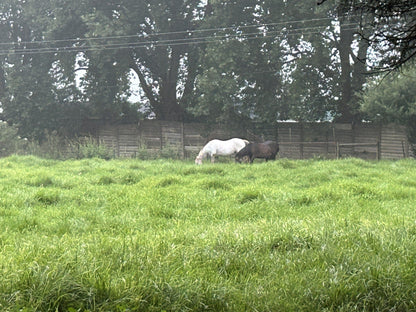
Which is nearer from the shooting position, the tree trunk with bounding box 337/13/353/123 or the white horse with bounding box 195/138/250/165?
the white horse with bounding box 195/138/250/165

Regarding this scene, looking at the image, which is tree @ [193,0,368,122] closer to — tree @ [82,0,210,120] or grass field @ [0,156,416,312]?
tree @ [82,0,210,120]

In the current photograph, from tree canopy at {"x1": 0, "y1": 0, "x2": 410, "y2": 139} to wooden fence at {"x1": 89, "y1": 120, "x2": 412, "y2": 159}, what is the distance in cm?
81

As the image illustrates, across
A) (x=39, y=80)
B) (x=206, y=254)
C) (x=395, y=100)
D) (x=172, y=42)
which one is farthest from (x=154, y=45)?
(x=206, y=254)

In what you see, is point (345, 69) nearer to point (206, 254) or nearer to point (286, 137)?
point (286, 137)

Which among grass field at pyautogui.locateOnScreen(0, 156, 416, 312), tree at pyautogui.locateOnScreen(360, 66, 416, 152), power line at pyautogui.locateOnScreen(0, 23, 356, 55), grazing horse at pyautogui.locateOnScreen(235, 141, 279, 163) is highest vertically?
power line at pyautogui.locateOnScreen(0, 23, 356, 55)

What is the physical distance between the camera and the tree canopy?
24.9 metres

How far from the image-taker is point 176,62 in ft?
97.7

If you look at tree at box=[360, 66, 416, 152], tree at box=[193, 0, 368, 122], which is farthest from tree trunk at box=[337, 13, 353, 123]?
tree at box=[360, 66, 416, 152]

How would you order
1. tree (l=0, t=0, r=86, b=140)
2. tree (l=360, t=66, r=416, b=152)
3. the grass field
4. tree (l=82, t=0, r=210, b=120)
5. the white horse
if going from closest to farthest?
the grass field → tree (l=360, t=66, r=416, b=152) → the white horse → tree (l=82, t=0, r=210, b=120) → tree (l=0, t=0, r=86, b=140)

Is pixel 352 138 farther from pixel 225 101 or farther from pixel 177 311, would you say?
pixel 177 311

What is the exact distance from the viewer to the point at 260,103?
25.7 meters

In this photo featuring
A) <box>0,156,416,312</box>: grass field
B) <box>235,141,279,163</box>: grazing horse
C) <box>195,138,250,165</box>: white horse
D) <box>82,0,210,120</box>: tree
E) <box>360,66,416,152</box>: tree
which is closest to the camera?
<box>0,156,416,312</box>: grass field

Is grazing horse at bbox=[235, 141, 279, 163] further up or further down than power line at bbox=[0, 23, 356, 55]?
further down

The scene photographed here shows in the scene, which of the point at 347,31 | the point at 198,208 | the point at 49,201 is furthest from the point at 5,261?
the point at 347,31
